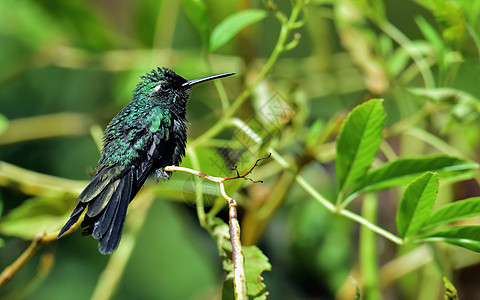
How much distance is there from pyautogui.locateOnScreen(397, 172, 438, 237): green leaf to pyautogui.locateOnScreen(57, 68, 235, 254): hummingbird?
0.18 metres

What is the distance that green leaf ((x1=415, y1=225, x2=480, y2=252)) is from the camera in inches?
16.6

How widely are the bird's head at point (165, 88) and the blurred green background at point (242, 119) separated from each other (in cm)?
5

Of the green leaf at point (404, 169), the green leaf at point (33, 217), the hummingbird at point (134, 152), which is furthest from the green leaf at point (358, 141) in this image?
the green leaf at point (33, 217)

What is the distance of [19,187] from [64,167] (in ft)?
1.32

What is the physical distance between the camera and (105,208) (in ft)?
1.28

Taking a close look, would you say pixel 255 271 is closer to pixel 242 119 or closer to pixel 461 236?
pixel 461 236

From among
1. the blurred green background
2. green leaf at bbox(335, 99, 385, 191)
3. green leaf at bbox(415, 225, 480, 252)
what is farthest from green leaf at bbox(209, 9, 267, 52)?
green leaf at bbox(415, 225, 480, 252)

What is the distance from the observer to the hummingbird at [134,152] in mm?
383

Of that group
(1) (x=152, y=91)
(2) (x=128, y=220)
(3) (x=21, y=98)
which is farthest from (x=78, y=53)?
(1) (x=152, y=91)

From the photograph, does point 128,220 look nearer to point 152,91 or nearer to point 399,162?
point 152,91

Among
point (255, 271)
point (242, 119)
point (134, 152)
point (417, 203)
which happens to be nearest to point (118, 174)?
point (134, 152)

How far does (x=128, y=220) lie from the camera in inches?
30.6

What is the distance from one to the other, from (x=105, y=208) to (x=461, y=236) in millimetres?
276

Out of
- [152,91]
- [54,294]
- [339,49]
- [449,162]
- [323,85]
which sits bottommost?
[449,162]
